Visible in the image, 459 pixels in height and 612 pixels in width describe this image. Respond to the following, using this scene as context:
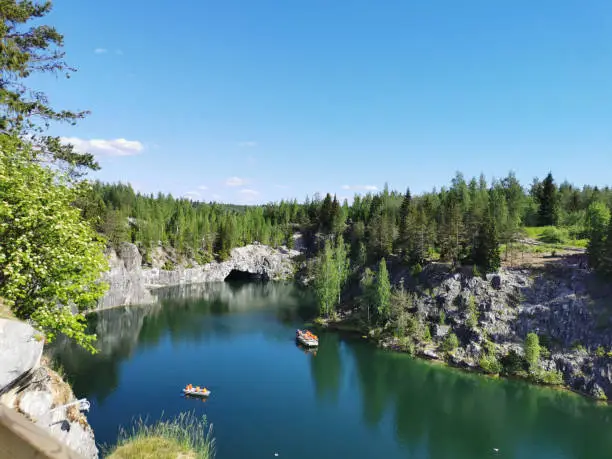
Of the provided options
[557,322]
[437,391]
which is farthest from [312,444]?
[557,322]

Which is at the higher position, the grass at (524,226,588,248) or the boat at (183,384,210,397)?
the grass at (524,226,588,248)

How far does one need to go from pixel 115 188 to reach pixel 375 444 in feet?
473

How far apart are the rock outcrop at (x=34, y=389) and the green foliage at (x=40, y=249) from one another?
1.73 meters

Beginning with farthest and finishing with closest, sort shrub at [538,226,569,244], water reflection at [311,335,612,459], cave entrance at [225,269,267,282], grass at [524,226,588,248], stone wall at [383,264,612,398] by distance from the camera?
1. cave entrance at [225,269,267,282]
2. shrub at [538,226,569,244]
3. grass at [524,226,588,248]
4. stone wall at [383,264,612,398]
5. water reflection at [311,335,612,459]

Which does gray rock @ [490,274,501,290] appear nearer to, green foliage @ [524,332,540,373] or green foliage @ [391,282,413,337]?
green foliage @ [524,332,540,373]

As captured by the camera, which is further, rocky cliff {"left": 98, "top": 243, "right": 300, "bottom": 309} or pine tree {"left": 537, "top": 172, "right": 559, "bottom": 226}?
pine tree {"left": 537, "top": 172, "right": 559, "bottom": 226}

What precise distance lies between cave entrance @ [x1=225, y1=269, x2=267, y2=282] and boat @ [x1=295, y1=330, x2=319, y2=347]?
2696 inches

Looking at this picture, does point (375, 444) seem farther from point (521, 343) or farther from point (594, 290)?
point (594, 290)

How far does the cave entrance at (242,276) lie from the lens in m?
137

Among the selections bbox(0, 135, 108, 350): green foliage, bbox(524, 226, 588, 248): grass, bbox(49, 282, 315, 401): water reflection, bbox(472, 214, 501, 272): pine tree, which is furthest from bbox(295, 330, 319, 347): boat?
bbox(0, 135, 108, 350): green foliage

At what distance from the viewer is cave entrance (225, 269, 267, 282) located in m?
137

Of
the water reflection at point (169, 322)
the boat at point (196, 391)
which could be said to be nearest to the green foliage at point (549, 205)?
the water reflection at point (169, 322)

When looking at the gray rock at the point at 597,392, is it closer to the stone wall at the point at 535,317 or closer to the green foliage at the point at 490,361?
the stone wall at the point at 535,317

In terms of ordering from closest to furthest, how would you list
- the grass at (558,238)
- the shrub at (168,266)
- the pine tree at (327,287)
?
the grass at (558,238) → the pine tree at (327,287) → the shrub at (168,266)
